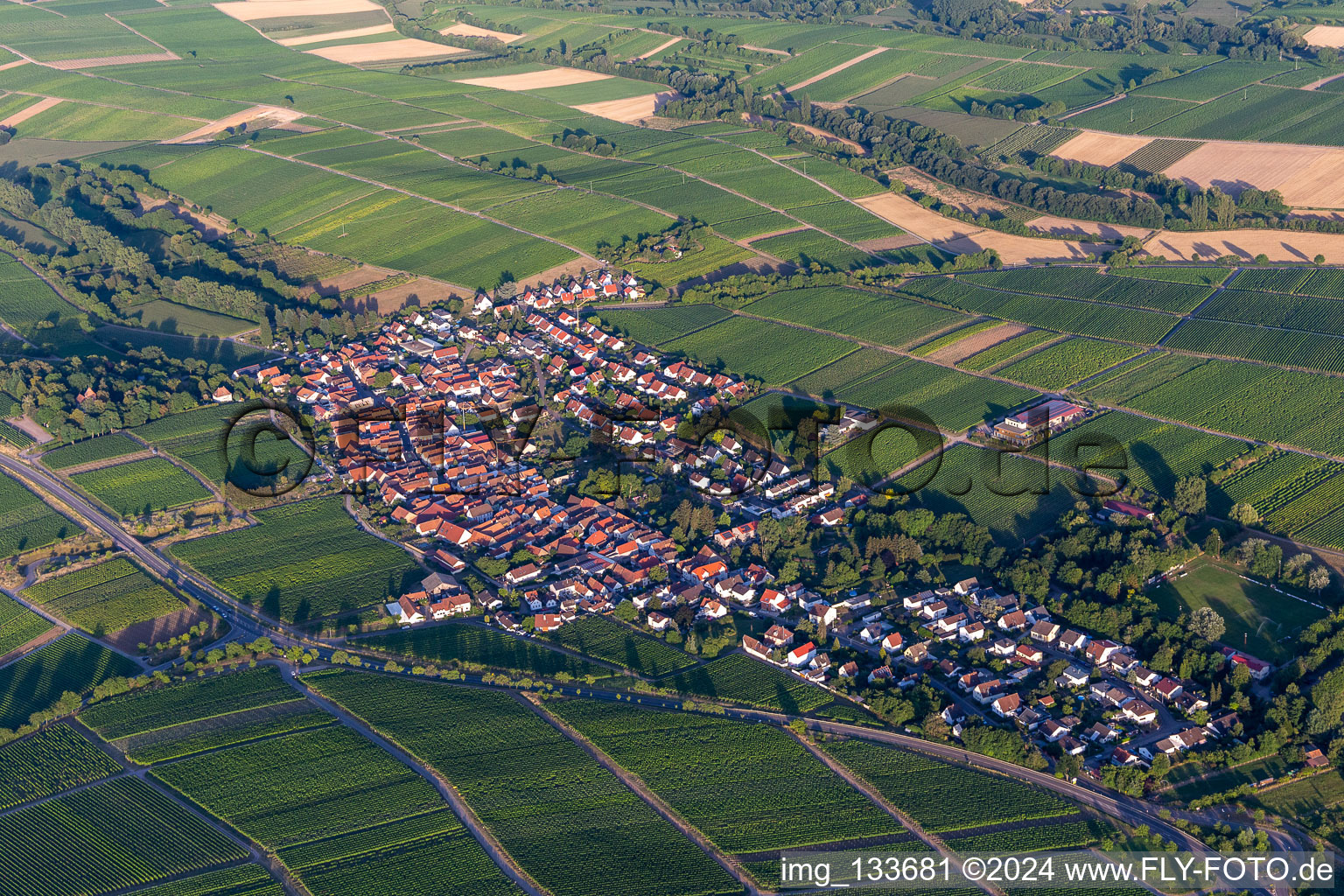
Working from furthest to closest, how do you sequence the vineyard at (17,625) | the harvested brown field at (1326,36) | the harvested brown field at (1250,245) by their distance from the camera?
the harvested brown field at (1326,36), the harvested brown field at (1250,245), the vineyard at (17,625)

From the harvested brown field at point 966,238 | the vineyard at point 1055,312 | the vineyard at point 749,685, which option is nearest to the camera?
the vineyard at point 749,685

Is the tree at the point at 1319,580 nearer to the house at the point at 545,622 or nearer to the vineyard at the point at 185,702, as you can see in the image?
the house at the point at 545,622

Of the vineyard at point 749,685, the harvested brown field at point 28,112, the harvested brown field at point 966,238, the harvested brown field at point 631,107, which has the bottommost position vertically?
the vineyard at point 749,685

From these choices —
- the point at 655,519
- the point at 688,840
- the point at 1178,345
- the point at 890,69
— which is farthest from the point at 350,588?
the point at 890,69

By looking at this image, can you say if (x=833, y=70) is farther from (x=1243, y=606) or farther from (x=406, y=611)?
(x=406, y=611)

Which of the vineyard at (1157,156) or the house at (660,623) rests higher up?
the vineyard at (1157,156)

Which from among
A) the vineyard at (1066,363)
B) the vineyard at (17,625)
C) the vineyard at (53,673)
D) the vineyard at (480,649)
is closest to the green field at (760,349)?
the vineyard at (1066,363)

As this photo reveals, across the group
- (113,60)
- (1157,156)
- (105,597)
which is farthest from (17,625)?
(113,60)

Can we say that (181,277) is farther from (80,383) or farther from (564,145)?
(564,145)
